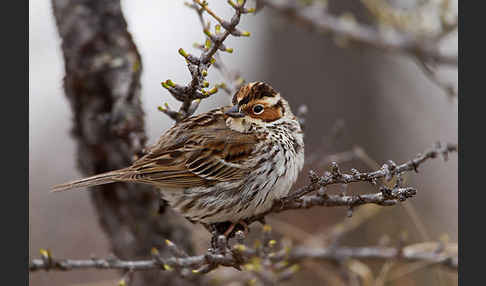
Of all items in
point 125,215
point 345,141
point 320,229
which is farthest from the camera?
point 345,141

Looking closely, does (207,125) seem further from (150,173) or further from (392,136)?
(392,136)

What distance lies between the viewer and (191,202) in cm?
277

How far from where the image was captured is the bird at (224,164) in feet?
8.74

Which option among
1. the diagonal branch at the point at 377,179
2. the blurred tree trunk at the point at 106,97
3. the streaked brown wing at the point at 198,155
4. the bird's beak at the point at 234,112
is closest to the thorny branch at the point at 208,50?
the diagonal branch at the point at 377,179

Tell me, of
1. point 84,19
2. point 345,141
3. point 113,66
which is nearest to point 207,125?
point 113,66

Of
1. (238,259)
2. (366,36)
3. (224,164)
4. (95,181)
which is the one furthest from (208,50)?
(366,36)

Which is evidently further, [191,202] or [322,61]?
[322,61]

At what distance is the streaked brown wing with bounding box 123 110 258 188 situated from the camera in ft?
8.89

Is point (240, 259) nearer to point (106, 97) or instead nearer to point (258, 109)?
point (258, 109)

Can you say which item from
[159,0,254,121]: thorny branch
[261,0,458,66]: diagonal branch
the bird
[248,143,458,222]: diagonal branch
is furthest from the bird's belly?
[261,0,458,66]: diagonal branch

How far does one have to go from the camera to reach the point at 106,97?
3.00 m

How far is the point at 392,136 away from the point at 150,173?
14.0 ft

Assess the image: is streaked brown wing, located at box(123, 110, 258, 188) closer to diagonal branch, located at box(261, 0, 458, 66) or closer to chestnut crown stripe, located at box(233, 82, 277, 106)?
chestnut crown stripe, located at box(233, 82, 277, 106)

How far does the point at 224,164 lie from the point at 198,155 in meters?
0.15
